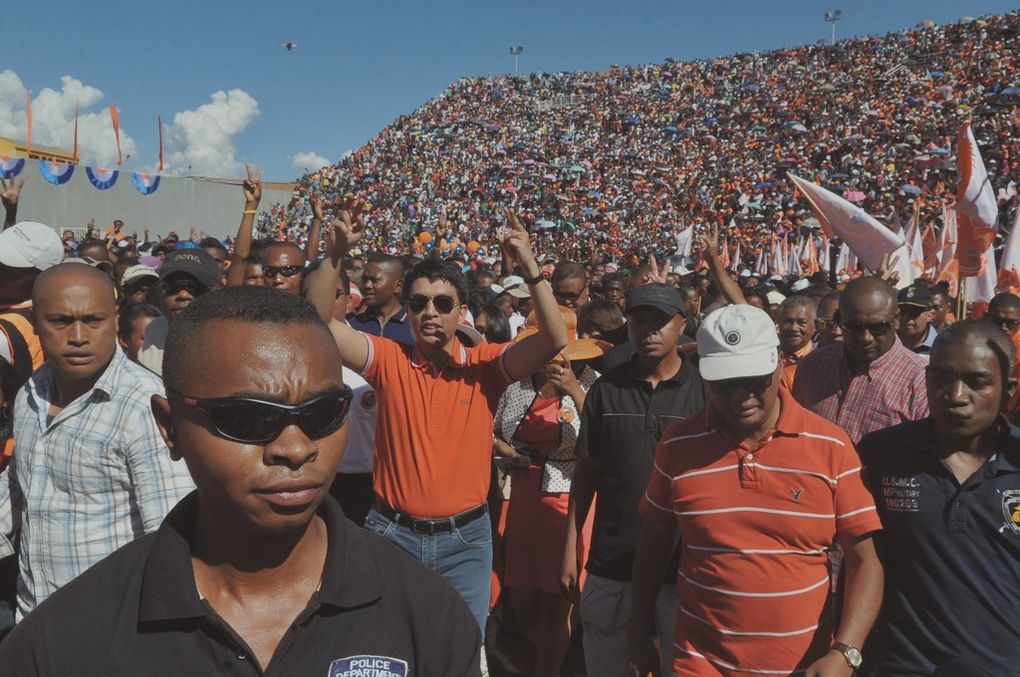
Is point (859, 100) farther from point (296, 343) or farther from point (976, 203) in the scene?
point (296, 343)

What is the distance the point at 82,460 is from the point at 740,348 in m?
1.84

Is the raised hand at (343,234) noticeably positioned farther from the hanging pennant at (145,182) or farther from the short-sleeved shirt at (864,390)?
the hanging pennant at (145,182)

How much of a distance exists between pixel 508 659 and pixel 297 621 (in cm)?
323

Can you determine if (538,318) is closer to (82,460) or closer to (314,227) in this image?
(82,460)

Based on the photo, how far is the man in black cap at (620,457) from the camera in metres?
3.43

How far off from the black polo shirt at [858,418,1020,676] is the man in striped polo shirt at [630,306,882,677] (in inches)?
5.7

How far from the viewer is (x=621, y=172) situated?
36688 millimetres

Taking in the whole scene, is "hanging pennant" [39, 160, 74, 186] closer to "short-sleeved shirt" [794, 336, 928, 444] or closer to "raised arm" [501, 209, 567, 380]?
"raised arm" [501, 209, 567, 380]

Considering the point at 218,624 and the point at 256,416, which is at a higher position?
the point at 256,416

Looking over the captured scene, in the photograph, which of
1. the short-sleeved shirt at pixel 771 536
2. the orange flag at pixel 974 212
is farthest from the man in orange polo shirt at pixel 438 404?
the orange flag at pixel 974 212

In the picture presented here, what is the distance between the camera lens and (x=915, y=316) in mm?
5414

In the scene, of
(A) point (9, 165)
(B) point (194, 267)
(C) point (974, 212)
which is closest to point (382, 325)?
(B) point (194, 267)

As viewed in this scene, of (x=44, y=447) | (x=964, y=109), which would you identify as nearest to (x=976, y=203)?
(x=44, y=447)

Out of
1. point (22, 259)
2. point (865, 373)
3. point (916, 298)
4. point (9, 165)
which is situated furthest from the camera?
point (9, 165)
